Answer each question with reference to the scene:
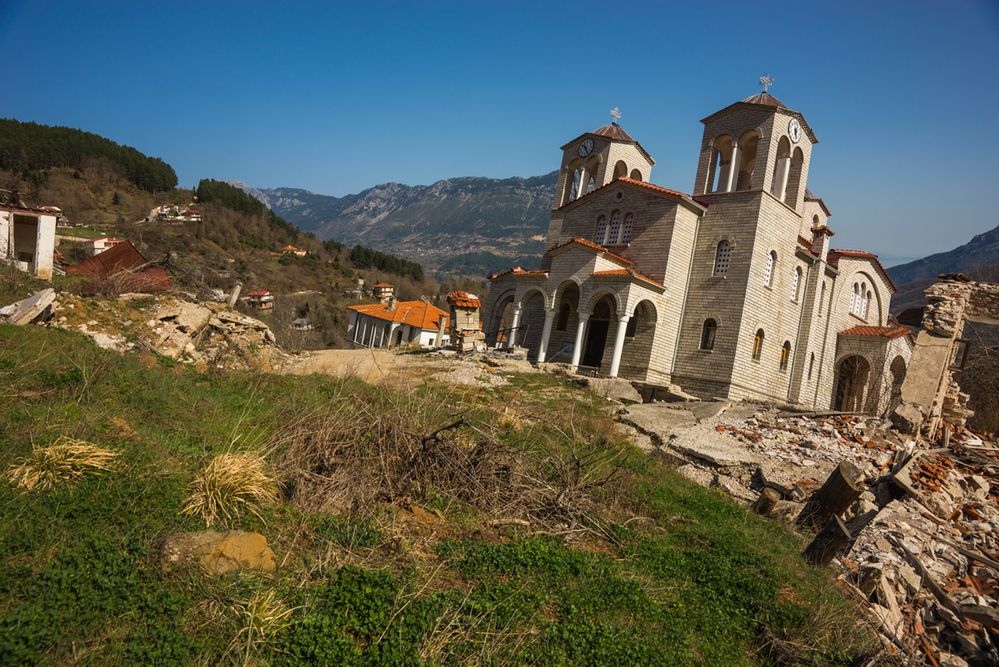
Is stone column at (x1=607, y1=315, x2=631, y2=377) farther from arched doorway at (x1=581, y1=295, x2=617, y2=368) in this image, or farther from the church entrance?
the church entrance

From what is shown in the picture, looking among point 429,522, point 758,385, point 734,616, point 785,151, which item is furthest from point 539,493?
point 785,151

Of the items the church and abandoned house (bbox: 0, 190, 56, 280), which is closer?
abandoned house (bbox: 0, 190, 56, 280)

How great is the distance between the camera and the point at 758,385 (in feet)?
79.2

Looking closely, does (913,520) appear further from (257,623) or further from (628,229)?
(628,229)

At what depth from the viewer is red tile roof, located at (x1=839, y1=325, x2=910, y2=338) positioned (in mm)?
27938

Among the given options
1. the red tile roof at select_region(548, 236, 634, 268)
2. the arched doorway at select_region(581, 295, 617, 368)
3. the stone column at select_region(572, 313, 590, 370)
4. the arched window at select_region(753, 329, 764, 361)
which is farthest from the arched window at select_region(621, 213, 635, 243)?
the arched window at select_region(753, 329, 764, 361)

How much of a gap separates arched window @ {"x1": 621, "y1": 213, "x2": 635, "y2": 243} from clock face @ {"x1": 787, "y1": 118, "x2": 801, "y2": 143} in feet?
22.3

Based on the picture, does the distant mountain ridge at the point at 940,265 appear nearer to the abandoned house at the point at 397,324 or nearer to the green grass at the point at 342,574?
the abandoned house at the point at 397,324

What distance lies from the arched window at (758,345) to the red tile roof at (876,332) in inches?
281

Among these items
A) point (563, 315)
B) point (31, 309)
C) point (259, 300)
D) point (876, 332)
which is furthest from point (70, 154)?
point (876, 332)

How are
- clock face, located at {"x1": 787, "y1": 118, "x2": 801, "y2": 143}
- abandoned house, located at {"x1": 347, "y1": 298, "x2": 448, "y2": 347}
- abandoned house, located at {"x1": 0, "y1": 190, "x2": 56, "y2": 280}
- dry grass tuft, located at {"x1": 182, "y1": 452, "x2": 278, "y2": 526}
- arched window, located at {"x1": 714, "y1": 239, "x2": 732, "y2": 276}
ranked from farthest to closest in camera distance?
abandoned house, located at {"x1": 347, "y1": 298, "x2": 448, "y2": 347}
clock face, located at {"x1": 787, "y1": 118, "x2": 801, "y2": 143}
arched window, located at {"x1": 714, "y1": 239, "x2": 732, "y2": 276}
abandoned house, located at {"x1": 0, "y1": 190, "x2": 56, "y2": 280}
dry grass tuft, located at {"x1": 182, "y1": 452, "x2": 278, "y2": 526}

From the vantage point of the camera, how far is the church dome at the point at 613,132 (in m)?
28.1

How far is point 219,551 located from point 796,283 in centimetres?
2609

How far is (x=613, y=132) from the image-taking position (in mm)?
28344
